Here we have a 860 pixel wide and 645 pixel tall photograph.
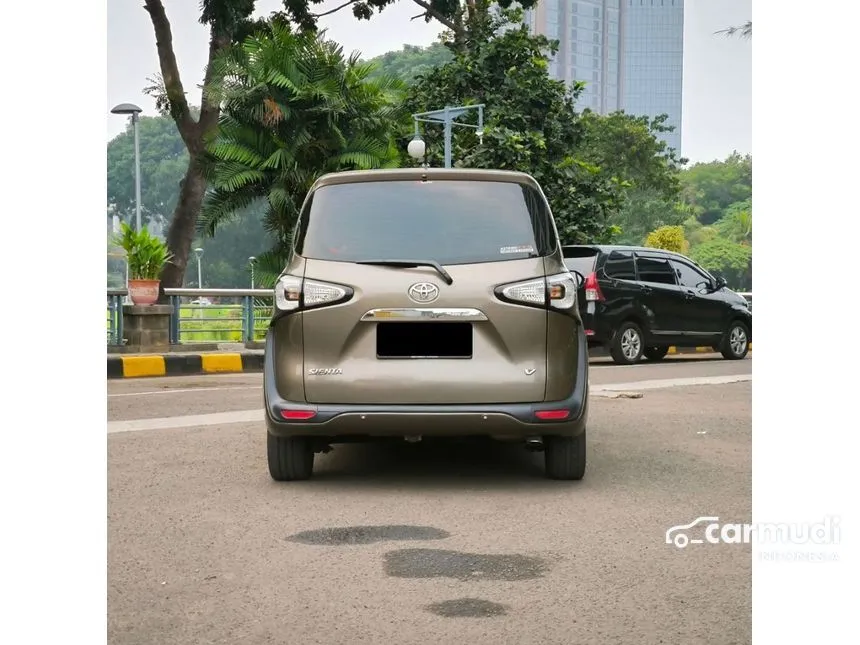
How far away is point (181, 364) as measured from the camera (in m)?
14.8

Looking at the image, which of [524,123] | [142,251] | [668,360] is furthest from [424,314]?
[524,123]

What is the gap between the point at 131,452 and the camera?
7312mm

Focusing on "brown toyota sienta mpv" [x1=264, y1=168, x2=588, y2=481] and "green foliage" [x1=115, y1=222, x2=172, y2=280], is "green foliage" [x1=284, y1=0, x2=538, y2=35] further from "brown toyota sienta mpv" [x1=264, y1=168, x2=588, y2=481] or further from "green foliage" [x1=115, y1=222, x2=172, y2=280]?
"brown toyota sienta mpv" [x1=264, y1=168, x2=588, y2=481]

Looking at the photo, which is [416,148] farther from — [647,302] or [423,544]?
[423,544]

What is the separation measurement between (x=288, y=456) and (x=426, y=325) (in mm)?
1079

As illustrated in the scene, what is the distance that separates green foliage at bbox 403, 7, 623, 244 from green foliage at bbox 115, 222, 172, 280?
7644mm

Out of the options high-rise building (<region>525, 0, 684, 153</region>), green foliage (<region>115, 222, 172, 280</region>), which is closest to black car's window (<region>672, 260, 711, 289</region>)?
green foliage (<region>115, 222, 172, 280</region>)

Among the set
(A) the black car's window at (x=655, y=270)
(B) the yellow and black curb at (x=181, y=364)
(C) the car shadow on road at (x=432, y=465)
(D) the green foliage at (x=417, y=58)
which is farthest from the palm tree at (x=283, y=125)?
(C) the car shadow on road at (x=432, y=465)

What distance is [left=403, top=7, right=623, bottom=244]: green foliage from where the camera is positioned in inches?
883

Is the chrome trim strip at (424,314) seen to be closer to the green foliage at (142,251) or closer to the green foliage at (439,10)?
the green foliage at (142,251)
